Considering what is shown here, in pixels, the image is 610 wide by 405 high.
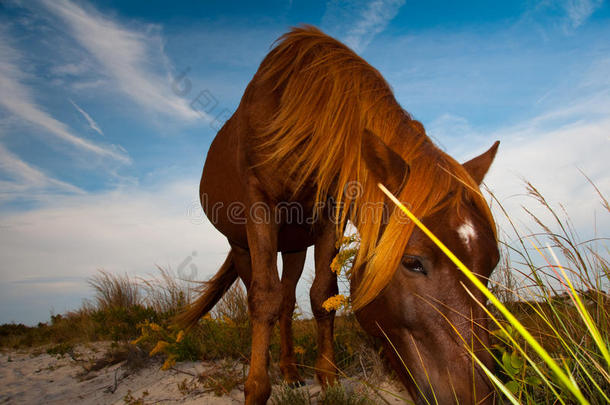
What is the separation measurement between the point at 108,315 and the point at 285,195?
484cm

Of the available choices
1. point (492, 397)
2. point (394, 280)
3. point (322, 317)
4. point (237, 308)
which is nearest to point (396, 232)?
point (394, 280)

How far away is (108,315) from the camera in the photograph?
6148mm

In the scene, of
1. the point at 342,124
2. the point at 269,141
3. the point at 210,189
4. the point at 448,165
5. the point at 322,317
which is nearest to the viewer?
the point at 448,165

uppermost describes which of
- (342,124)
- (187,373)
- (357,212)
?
(342,124)

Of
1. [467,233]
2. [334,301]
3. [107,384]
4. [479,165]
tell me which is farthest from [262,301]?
[107,384]

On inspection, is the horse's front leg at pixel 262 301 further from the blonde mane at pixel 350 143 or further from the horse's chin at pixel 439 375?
the horse's chin at pixel 439 375

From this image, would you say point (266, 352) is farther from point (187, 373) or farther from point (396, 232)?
point (187, 373)

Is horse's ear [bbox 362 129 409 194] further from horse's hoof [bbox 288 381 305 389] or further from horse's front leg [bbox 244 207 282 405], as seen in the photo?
horse's hoof [bbox 288 381 305 389]

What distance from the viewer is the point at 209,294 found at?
15.8 ft

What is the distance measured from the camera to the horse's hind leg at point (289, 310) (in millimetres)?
3389

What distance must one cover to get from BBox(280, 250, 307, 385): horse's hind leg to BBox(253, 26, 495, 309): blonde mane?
1190 millimetres

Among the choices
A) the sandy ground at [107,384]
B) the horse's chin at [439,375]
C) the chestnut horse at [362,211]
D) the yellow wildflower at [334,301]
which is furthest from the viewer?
the sandy ground at [107,384]

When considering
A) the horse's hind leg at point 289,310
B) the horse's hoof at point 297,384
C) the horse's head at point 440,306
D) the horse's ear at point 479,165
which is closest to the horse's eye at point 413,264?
the horse's head at point 440,306

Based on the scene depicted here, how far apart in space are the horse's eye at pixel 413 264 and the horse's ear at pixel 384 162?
34 cm
